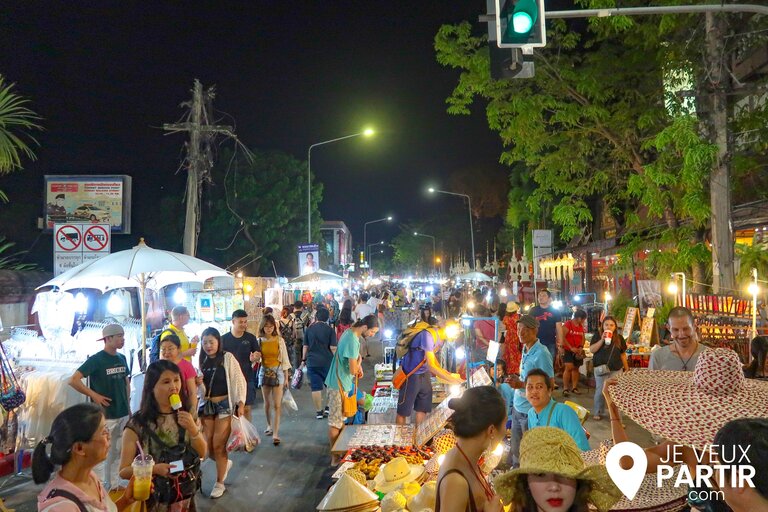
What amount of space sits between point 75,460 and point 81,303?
304 inches

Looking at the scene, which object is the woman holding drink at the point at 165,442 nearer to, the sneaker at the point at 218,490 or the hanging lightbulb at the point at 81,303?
the sneaker at the point at 218,490

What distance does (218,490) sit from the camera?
5703mm

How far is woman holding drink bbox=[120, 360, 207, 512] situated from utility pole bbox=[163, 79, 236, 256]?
10955 mm

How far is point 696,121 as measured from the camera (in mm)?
10203

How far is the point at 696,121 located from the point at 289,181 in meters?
26.5

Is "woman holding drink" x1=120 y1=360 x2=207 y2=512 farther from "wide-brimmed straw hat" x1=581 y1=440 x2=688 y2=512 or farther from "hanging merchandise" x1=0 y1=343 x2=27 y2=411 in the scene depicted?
"hanging merchandise" x1=0 y1=343 x2=27 y2=411

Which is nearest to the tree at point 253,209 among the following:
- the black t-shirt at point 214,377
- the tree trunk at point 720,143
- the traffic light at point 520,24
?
the black t-shirt at point 214,377

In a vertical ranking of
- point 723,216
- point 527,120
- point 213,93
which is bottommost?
point 723,216

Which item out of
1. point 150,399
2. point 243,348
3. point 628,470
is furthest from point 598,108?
point 150,399

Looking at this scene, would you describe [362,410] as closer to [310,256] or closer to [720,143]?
[720,143]

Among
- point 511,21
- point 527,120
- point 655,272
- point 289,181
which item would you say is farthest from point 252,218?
point 511,21

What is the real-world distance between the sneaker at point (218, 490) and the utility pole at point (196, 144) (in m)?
9.22

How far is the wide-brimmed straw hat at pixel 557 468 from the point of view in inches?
74.0

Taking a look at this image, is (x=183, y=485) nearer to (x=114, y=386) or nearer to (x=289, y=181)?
(x=114, y=386)
